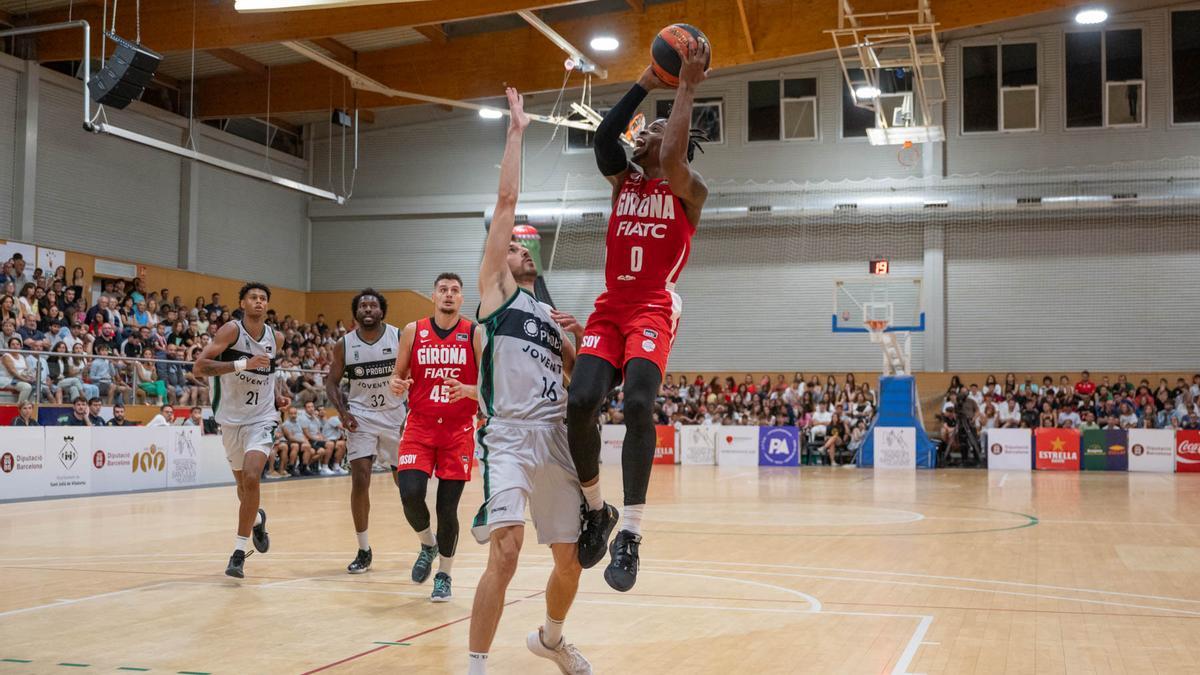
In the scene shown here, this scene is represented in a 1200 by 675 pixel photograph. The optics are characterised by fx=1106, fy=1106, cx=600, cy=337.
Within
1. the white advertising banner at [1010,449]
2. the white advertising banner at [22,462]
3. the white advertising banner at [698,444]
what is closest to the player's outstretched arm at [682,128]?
the white advertising banner at [22,462]

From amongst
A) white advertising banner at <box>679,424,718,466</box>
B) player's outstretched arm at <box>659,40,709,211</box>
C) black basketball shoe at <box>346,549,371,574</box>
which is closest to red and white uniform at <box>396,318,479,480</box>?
black basketball shoe at <box>346,549,371,574</box>

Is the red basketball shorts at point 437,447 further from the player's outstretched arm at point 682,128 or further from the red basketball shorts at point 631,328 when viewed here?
the player's outstretched arm at point 682,128

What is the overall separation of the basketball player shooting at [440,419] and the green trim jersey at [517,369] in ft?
6.39

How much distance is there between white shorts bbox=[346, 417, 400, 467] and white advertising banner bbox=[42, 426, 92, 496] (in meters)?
8.64

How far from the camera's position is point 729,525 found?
480 inches

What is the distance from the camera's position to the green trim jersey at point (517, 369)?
16.5ft

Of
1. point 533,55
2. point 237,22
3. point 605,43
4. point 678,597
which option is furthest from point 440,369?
point 533,55

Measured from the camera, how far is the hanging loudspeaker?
50.3ft

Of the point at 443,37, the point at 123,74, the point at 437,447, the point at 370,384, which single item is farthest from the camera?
the point at 443,37

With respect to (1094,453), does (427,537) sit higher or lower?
higher

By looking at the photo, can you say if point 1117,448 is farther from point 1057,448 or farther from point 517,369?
point 517,369

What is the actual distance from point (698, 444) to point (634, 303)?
20681 millimetres

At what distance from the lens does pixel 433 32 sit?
81.2 feet

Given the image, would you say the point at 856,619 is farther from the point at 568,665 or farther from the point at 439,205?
the point at 439,205
